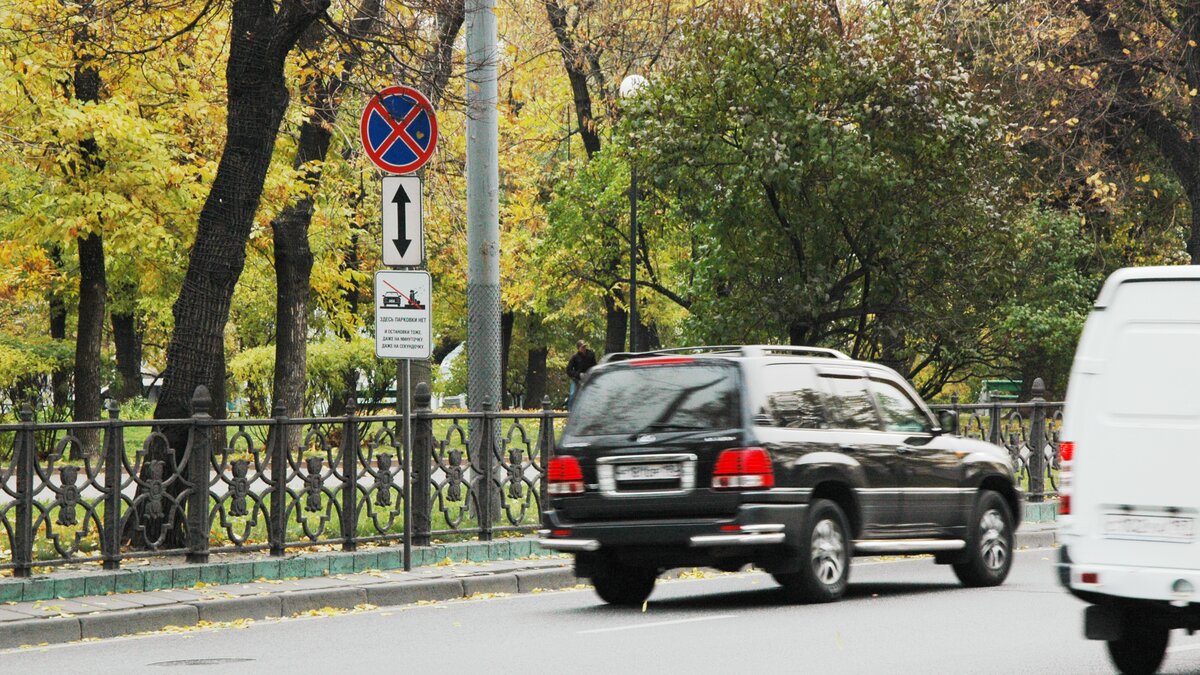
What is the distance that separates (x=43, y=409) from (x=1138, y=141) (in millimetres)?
22817

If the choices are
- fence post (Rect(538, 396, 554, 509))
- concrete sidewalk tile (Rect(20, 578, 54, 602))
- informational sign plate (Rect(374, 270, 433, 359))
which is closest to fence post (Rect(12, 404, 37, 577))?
concrete sidewalk tile (Rect(20, 578, 54, 602))

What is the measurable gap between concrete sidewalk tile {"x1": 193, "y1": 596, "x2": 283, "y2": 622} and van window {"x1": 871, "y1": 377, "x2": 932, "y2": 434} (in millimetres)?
4710

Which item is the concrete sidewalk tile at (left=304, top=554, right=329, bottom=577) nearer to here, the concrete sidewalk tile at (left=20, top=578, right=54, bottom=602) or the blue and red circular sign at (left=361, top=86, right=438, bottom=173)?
the concrete sidewalk tile at (left=20, top=578, right=54, bottom=602)

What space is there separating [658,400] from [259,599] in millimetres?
3123

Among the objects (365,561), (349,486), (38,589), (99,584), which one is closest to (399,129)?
(349,486)

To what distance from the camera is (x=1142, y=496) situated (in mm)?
7809

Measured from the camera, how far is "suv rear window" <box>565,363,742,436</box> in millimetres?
11555

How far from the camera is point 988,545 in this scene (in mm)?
13398

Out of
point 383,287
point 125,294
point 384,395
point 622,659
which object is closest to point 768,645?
point 622,659

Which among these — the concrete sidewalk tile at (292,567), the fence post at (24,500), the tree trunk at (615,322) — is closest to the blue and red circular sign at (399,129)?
the concrete sidewalk tile at (292,567)

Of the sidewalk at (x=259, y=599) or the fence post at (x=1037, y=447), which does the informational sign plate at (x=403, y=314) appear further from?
the fence post at (x=1037, y=447)

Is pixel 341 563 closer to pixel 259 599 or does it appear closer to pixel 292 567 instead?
pixel 292 567

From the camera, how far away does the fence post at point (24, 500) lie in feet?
37.9

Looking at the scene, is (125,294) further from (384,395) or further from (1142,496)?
(1142,496)
